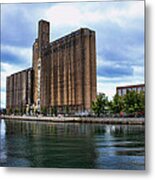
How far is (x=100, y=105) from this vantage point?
9.66ft

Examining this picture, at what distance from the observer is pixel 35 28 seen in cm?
303

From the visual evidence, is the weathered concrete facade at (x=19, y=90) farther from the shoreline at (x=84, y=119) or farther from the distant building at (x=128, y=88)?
the distant building at (x=128, y=88)

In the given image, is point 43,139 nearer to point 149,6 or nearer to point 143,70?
point 143,70

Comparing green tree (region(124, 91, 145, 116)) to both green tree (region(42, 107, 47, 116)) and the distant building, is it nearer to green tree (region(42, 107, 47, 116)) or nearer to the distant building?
the distant building

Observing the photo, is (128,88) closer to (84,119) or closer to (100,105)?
(100,105)

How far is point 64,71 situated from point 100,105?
0.38m

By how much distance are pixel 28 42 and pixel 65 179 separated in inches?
40.8

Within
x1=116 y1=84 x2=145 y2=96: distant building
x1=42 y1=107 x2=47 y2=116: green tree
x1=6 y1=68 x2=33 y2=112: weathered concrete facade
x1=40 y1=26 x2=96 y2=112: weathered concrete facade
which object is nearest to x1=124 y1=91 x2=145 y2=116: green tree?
x1=116 y1=84 x2=145 y2=96: distant building

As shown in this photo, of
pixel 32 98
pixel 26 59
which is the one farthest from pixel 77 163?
pixel 26 59

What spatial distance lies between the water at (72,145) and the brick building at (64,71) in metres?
0.18

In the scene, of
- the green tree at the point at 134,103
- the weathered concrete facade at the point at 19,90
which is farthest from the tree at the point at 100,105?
the weathered concrete facade at the point at 19,90

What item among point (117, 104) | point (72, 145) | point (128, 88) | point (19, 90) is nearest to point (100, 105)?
point (117, 104)

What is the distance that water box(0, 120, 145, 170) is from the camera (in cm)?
278

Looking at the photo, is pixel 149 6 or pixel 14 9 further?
pixel 14 9
